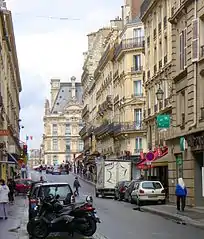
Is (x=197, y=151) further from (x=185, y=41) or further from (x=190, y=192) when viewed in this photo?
(x=185, y=41)

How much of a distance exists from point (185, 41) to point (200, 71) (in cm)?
355

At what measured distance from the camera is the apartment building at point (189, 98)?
108 feet

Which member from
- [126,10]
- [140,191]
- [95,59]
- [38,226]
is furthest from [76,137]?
[38,226]

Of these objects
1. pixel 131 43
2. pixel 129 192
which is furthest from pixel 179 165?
pixel 131 43

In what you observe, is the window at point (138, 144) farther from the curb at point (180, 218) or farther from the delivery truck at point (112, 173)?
the curb at point (180, 218)

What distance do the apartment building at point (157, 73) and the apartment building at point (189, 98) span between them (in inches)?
280

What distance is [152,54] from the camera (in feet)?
176

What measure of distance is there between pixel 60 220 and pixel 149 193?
21360mm

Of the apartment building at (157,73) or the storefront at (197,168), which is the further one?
the apartment building at (157,73)

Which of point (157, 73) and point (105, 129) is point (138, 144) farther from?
point (157, 73)

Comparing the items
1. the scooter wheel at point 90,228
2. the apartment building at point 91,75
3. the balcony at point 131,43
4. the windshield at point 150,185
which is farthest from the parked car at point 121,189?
the apartment building at point 91,75

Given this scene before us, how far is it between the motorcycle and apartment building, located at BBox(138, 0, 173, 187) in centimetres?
2471

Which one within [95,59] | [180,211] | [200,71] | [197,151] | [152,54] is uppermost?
[95,59]

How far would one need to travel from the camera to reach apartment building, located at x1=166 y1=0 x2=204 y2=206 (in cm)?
3281
